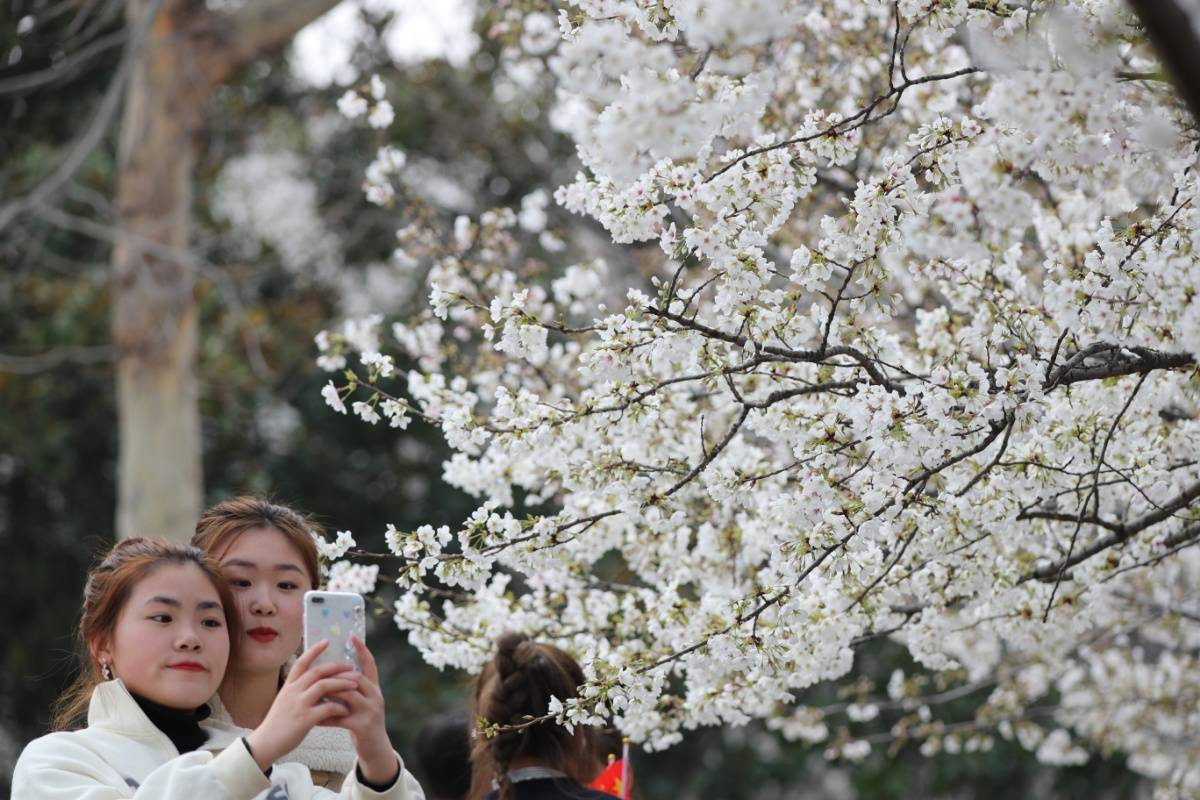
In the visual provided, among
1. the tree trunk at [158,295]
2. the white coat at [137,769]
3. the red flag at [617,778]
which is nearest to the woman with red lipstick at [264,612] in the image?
the white coat at [137,769]

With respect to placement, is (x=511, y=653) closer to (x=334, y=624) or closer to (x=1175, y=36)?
(x=334, y=624)

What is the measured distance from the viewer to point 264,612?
8.23 ft

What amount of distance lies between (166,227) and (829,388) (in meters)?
5.89

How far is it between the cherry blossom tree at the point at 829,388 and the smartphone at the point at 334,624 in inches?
23.0

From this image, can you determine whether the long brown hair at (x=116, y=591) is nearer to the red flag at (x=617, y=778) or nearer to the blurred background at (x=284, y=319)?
the red flag at (x=617, y=778)

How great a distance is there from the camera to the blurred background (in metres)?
10.0

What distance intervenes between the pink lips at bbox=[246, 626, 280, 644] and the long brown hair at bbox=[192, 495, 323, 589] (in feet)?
0.52

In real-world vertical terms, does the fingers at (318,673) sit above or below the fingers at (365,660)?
below

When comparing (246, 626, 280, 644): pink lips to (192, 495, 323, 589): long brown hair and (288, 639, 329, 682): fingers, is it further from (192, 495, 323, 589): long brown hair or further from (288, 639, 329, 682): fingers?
(288, 639, 329, 682): fingers

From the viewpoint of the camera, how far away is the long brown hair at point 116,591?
233 centimetres

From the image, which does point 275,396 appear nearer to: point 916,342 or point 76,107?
point 76,107

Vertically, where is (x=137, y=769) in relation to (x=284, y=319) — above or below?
below

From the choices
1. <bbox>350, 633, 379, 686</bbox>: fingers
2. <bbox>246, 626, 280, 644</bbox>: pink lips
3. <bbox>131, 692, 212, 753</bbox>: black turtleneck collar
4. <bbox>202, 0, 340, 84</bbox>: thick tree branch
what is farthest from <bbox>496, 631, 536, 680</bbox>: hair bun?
<bbox>202, 0, 340, 84</bbox>: thick tree branch

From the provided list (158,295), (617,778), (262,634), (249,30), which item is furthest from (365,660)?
(249,30)
